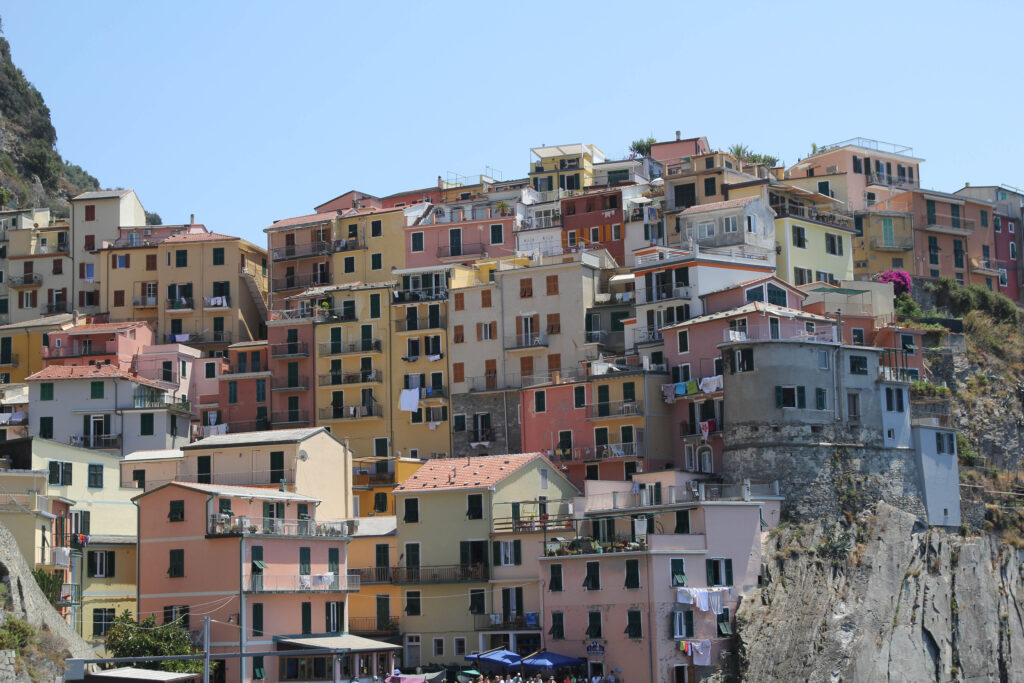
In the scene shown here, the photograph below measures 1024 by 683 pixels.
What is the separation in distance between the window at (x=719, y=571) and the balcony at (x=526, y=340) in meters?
22.9

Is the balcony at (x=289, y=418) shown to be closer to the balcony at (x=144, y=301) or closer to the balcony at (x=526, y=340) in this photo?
the balcony at (x=526, y=340)

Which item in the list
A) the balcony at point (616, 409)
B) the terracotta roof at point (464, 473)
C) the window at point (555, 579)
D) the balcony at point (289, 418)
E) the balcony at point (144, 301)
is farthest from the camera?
the balcony at point (144, 301)

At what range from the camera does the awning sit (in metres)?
64.1

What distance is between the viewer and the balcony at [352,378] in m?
92.1

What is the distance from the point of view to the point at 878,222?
98750 mm

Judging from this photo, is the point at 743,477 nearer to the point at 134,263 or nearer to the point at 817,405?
the point at 817,405

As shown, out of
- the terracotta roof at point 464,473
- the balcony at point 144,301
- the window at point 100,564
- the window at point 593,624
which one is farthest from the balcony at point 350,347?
the window at point 593,624

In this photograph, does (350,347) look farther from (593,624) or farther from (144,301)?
(593,624)

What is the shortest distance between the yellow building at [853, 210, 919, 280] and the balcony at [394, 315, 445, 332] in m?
27.0

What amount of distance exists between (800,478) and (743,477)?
2640 mm

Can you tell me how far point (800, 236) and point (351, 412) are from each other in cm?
2829

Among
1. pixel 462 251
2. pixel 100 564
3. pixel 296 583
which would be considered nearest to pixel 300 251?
pixel 462 251

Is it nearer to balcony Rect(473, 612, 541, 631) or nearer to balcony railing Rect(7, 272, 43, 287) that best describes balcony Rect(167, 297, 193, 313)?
balcony railing Rect(7, 272, 43, 287)

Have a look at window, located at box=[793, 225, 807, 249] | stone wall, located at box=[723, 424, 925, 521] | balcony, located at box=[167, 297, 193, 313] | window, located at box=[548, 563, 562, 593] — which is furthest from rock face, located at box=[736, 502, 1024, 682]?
balcony, located at box=[167, 297, 193, 313]
